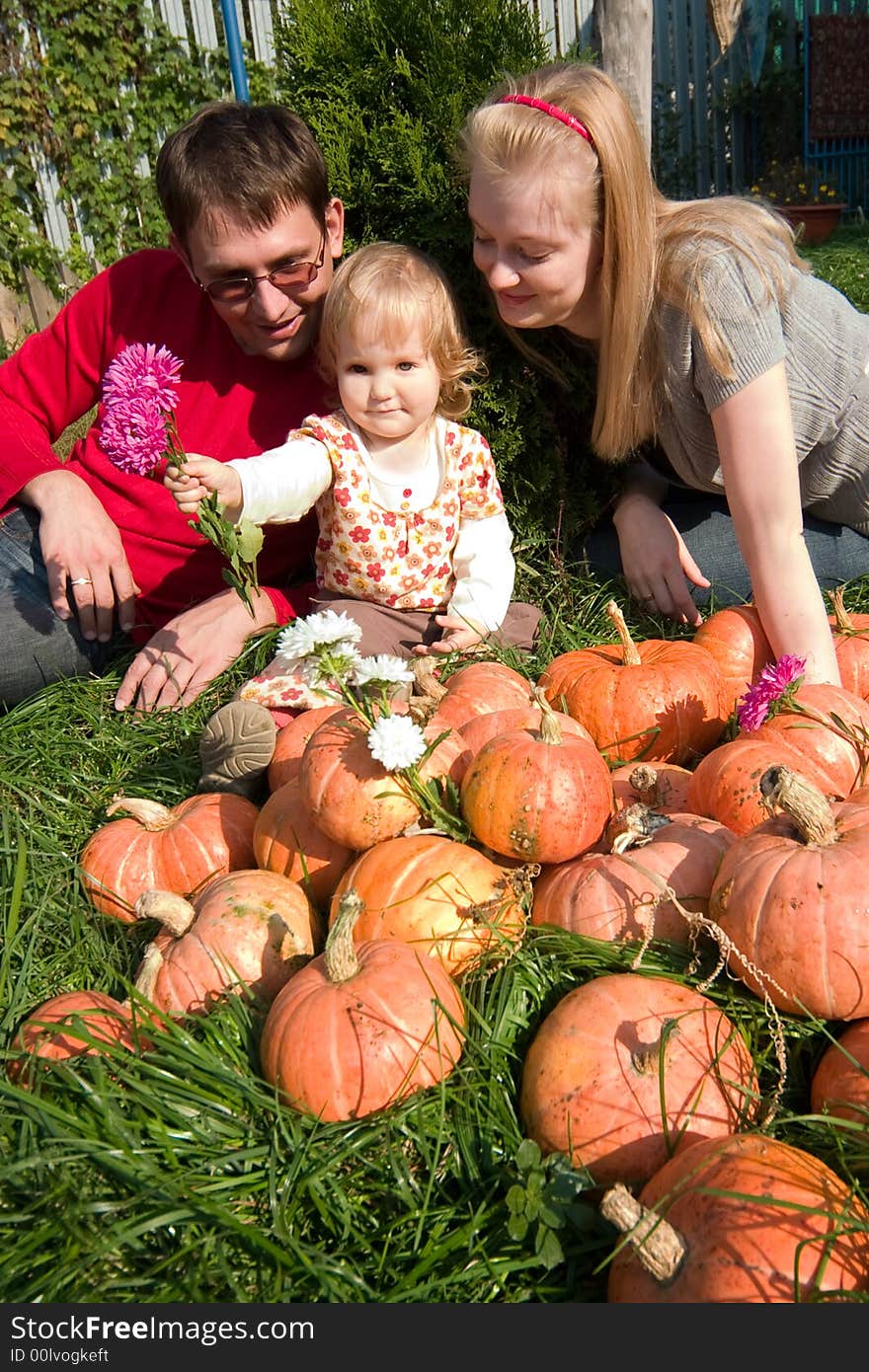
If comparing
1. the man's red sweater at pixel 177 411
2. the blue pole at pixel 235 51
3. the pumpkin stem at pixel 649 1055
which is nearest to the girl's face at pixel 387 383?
the man's red sweater at pixel 177 411

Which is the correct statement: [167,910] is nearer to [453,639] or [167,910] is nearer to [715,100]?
[453,639]

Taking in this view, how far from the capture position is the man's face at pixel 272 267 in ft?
10.2

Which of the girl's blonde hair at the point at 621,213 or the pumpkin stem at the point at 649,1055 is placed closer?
the pumpkin stem at the point at 649,1055

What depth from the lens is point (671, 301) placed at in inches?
121

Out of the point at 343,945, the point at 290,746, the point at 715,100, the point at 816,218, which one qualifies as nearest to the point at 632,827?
the point at 343,945

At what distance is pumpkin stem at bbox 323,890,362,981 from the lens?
1.71 m

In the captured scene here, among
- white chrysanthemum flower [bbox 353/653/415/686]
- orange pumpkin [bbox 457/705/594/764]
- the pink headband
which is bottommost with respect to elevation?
orange pumpkin [bbox 457/705/594/764]

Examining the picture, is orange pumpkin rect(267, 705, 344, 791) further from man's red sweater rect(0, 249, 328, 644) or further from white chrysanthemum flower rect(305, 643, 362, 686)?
man's red sweater rect(0, 249, 328, 644)

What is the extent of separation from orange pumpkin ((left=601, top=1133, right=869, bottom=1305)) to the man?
7.60 feet

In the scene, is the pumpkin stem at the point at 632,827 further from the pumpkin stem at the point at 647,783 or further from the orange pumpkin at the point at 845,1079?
the orange pumpkin at the point at 845,1079

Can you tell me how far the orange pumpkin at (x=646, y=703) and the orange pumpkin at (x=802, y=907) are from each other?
85 centimetres

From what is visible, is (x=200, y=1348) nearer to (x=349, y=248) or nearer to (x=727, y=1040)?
(x=727, y=1040)

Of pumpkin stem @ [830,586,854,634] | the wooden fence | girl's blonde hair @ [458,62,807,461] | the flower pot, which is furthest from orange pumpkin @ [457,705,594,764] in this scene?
the wooden fence

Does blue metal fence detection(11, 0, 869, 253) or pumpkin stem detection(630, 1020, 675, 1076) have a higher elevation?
blue metal fence detection(11, 0, 869, 253)
